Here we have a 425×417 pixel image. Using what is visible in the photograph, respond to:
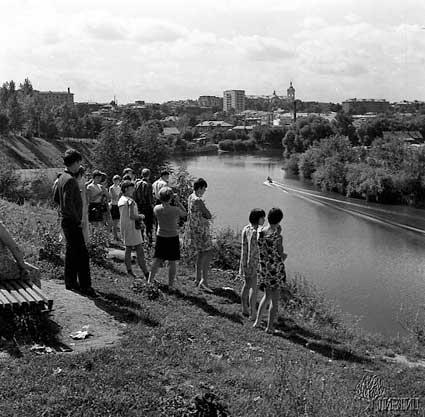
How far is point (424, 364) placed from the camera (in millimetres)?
8125

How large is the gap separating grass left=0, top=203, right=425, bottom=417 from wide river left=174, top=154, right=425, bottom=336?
4987 mm

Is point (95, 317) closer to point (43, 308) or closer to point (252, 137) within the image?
point (43, 308)

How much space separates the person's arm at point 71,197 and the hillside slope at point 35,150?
49391 mm

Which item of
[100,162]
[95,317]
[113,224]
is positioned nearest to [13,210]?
[113,224]

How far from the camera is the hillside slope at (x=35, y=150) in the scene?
5781cm

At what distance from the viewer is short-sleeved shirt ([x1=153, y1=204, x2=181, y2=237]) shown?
844 cm

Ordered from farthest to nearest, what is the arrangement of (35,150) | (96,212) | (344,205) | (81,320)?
(35,150) → (344,205) → (96,212) → (81,320)

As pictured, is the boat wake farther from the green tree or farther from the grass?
the green tree

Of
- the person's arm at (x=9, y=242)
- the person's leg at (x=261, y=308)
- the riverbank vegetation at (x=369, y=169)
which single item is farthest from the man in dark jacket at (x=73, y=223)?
the riverbank vegetation at (x=369, y=169)

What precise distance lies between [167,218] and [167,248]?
487 millimetres

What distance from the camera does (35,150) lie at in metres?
63.7

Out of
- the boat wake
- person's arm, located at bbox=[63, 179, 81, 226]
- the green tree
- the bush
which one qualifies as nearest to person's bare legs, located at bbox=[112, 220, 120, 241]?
the bush

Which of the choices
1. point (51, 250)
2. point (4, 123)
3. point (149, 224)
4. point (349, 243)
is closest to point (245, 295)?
point (51, 250)

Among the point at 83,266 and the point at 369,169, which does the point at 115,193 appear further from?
the point at 369,169
